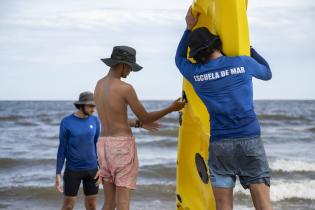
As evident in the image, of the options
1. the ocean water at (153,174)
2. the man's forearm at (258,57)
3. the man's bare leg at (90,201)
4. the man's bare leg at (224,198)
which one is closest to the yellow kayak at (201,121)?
the man's forearm at (258,57)

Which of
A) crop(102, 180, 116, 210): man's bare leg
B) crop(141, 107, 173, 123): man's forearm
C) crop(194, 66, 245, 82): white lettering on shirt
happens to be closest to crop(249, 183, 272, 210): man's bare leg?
crop(194, 66, 245, 82): white lettering on shirt

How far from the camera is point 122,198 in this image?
4.37m

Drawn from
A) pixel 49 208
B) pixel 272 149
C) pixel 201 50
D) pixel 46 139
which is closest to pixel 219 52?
pixel 201 50

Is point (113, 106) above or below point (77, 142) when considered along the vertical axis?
above

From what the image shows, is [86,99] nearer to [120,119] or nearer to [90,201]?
[90,201]

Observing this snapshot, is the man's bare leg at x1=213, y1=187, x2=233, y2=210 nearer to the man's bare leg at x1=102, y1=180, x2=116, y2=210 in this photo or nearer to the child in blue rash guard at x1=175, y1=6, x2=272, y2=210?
the child in blue rash guard at x1=175, y1=6, x2=272, y2=210

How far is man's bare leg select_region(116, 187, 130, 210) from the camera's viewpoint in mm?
4359

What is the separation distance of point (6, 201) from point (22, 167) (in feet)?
13.3

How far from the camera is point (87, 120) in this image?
5.84 meters

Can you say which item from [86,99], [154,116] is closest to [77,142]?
[86,99]

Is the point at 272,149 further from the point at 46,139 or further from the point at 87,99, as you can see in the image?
the point at 87,99

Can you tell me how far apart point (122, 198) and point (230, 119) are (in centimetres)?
126

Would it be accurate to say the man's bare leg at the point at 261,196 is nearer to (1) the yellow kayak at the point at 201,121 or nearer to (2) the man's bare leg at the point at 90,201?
(1) the yellow kayak at the point at 201,121

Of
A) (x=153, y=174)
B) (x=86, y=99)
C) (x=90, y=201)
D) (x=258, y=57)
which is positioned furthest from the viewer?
(x=153, y=174)
